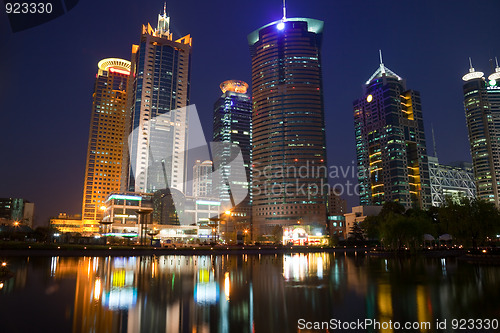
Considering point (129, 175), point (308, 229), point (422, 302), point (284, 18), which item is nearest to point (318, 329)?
point (422, 302)

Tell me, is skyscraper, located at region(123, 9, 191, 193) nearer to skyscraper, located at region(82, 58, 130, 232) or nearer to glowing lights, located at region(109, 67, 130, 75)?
skyscraper, located at region(82, 58, 130, 232)

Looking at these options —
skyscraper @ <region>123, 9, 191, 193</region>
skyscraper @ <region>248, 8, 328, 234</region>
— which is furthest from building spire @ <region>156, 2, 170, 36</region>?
skyscraper @ <region>248, 8, 328, 234</region>

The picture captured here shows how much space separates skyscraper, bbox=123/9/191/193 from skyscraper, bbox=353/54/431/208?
10586cm

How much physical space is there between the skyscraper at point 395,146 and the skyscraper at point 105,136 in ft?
468

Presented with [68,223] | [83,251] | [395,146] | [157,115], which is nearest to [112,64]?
[157,115]

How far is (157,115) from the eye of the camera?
541 ft

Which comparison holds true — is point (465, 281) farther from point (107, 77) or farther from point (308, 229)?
point (107, 77)

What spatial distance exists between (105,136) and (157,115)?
40713mm

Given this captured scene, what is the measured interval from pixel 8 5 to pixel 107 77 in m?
194

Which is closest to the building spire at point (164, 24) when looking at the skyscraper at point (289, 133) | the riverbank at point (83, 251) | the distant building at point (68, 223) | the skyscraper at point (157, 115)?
the skyscraper at point (157, 115)

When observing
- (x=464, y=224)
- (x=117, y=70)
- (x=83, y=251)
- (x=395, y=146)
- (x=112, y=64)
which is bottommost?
(x=83, y=251)

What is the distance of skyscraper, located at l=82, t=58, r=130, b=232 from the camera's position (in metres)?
176

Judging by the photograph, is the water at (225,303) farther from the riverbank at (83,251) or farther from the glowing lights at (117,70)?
the glowing lights at (117,70)

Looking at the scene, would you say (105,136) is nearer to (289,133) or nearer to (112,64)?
(112,64)
